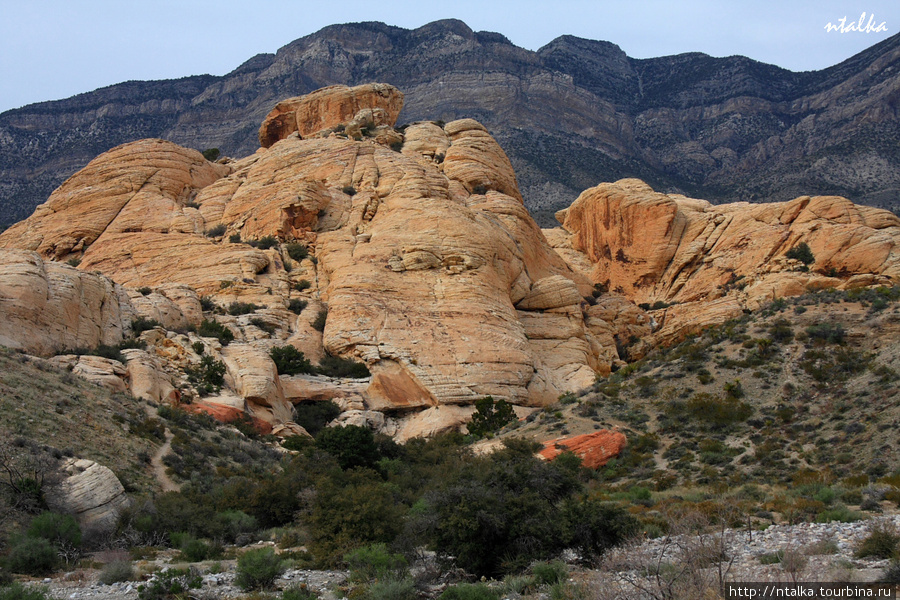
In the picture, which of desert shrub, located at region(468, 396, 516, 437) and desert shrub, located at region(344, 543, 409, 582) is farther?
desert shrub, located at region(468, 396, 516, 437)

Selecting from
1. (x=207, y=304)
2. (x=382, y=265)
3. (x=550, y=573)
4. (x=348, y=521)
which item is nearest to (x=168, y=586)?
(x=348, y=521)

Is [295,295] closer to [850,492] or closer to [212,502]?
[212,502]

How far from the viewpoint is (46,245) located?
52.3 meters

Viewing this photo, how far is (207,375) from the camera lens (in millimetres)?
34312

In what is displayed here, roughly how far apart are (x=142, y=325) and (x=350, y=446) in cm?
1321

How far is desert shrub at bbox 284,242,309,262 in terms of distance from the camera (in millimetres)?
49500

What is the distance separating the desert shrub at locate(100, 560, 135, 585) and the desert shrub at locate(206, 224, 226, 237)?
39338 mm

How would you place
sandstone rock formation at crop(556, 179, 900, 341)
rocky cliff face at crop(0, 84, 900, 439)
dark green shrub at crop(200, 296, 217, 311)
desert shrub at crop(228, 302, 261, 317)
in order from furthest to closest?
sandstone rock formation at crop(556, 179, 900, 341), dark green shrub at crop(200, 296, 217, 311), desert shrub at crop(228, 302, 261, 317), rocky cliff face at crop(0, 84, 900, 439)

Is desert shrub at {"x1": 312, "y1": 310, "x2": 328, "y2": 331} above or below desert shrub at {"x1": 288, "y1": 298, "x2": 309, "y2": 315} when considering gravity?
below

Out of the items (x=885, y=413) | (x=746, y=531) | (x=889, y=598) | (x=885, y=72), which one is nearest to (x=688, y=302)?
(x=885, y=413)

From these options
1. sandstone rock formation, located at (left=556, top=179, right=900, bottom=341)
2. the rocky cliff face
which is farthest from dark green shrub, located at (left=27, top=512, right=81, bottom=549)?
sandstone rock formation, located at (left=556, top=179, right=900, bottom=341)

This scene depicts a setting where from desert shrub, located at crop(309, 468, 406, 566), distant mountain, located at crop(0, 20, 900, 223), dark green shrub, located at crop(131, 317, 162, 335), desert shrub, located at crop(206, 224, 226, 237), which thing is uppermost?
distant mountain, located at crop(0, 20, 900, 223)

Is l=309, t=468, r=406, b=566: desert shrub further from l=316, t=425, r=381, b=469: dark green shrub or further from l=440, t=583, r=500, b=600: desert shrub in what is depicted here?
l=316, t=425, r=381, b=469: dark green shrub

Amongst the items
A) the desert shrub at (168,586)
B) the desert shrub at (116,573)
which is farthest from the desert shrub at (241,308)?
the desert shrub at (168,586)
